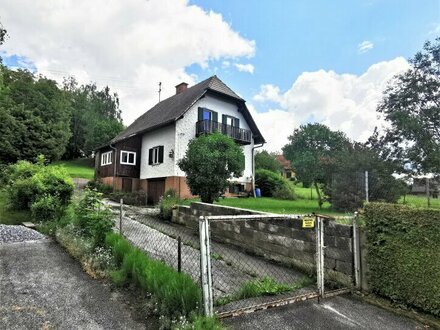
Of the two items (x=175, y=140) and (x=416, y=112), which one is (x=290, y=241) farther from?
(x=416, y=112)

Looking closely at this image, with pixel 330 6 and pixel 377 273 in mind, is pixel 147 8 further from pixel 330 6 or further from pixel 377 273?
pixel 377 273

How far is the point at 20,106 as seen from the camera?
28.4 metres

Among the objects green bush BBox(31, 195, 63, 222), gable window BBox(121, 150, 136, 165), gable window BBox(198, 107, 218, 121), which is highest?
gable window BBox(198, 107, 218, 121)

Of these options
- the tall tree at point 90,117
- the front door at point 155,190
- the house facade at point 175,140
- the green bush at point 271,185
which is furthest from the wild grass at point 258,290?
the tall tree at point 90,117

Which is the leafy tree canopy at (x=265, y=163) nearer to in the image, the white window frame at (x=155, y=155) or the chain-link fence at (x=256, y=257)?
the white window frame at (x=155, y=155)

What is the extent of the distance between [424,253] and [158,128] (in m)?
20.5

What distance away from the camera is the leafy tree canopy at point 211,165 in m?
12.8

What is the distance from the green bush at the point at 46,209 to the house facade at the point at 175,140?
10.1 metres

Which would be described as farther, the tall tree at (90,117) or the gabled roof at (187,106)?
the tall tree at (90,117)

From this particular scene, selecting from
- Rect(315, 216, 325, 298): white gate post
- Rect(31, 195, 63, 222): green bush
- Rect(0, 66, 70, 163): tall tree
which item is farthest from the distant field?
Rect(0, 66, 70, 163): tall tree

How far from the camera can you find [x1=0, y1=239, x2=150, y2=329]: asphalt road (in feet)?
12.0

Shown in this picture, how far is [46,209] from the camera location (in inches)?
407

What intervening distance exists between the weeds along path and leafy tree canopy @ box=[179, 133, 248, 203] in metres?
3.06

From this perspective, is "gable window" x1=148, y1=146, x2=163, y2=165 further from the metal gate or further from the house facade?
the metal gate
